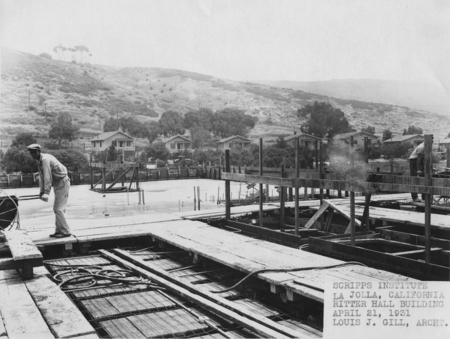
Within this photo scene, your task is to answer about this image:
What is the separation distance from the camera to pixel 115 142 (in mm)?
57875

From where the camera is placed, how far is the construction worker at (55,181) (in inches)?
280

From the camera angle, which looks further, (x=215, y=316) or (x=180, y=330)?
(x=215, y=316)

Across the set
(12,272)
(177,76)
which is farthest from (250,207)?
(177,76)

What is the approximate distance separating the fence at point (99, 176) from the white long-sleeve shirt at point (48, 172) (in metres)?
28.6

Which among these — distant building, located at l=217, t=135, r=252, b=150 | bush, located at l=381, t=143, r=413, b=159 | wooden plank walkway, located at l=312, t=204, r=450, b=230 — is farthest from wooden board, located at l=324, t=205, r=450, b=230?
distant building, located at l=217, t=135, r=252, b=150

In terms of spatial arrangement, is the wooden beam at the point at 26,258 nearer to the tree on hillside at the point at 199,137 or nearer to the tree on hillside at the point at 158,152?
the tree on hillside at the point at 158,152

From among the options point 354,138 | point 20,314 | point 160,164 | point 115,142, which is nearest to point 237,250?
point 20,314

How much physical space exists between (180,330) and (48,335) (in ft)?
4.38

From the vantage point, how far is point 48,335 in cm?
378

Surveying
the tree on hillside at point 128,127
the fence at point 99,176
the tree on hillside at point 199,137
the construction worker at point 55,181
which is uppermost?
the tree on hillside at point 128,127

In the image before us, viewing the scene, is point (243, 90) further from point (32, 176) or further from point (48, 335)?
point (48, 335)

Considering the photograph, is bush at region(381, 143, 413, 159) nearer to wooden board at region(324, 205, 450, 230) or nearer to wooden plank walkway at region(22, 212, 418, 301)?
wooden board at region(324, 205, 450, 230)

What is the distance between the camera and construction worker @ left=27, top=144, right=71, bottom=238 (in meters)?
7.12
